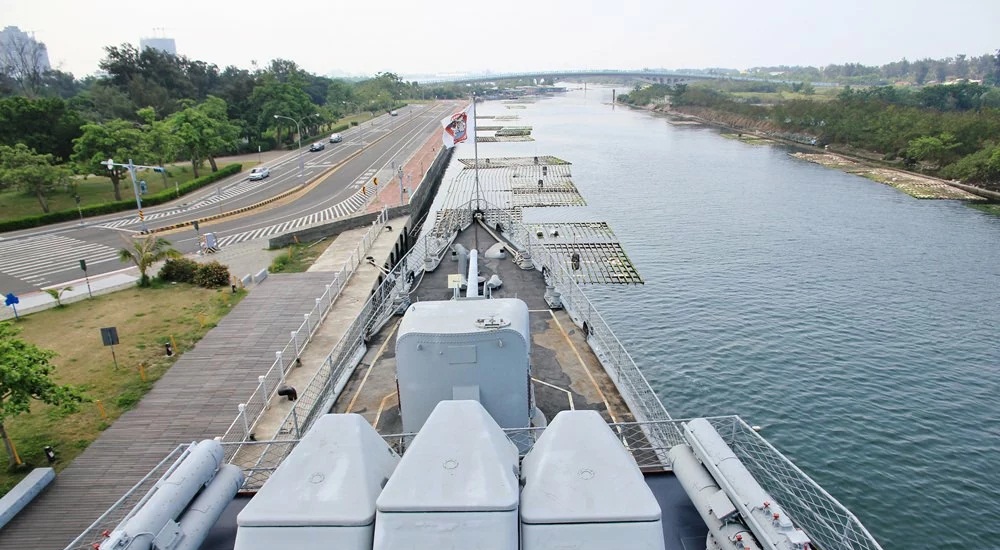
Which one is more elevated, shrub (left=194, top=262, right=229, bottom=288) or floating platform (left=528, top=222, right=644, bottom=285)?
shrub (left=194, top=262, right=229, bottom=288)

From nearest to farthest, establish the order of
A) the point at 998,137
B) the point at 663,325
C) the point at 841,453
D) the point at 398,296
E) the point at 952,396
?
1. the point at 841,453
2. the point at 398,296
3. the point at 952,396
4. the point at 663,325
5. the point at 998,137

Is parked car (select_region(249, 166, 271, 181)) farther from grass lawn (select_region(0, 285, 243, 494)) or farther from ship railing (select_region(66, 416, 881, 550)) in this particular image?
ship railing (select_region(66, 416, 881, 550))

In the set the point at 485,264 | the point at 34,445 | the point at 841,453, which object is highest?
the point at 485,264

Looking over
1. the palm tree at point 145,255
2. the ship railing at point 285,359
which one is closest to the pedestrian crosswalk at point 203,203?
the palm tree at point 145,255

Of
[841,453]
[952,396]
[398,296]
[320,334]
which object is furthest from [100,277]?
[952,396]

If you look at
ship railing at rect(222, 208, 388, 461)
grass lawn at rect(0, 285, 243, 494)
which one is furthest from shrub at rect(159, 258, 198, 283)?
ship railing at rect(222, 208, 388, 461)

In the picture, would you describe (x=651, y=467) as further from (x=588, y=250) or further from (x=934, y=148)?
(x=934, y=148)

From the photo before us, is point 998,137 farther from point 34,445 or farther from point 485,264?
point 34,445
